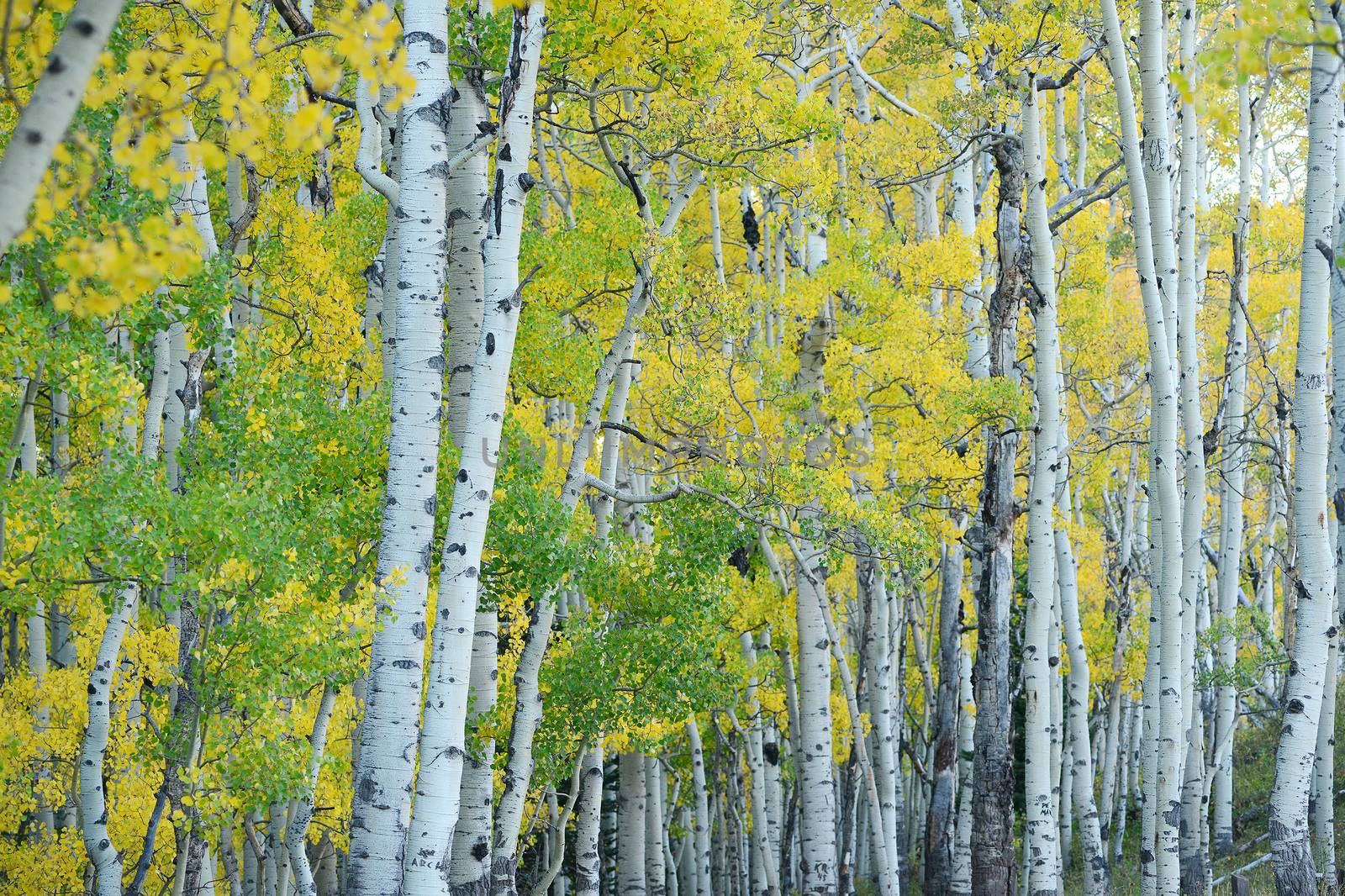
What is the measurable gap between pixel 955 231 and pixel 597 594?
6155 millimetres

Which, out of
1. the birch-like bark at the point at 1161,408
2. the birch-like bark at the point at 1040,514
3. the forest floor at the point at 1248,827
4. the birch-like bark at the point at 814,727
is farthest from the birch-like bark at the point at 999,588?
the forest floor at the point at 1248,827

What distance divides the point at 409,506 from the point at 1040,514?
6187mm

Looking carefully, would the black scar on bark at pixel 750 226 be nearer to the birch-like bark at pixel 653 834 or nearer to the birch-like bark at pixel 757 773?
the birch-like bark at pixel 757 773

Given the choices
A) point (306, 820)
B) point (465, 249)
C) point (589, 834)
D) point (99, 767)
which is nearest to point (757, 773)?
point (589, 834)

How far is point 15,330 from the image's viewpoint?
6.20 metres

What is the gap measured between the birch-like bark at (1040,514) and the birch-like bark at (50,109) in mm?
8655

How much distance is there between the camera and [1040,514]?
10.0 metres

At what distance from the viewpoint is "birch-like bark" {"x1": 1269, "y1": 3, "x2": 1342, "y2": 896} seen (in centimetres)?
830

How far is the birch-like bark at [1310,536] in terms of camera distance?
8305 millimetres


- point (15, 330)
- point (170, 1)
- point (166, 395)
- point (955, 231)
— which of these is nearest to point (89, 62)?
point (15, 330)

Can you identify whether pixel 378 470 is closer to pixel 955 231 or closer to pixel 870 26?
pixel 955 231

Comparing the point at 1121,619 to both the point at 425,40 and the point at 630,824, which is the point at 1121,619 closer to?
the point at 630,824

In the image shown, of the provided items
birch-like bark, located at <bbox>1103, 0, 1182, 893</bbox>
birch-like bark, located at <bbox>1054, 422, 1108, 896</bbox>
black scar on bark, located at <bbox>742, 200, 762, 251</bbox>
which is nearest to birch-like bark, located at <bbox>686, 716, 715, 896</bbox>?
birch-like bark, located at <bbox>1054, 422, 1108, 896</bbox>

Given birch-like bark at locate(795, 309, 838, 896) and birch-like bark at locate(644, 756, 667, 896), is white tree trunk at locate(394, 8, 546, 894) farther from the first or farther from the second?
birch-like bark at locate(644, 756, 667, 896)
